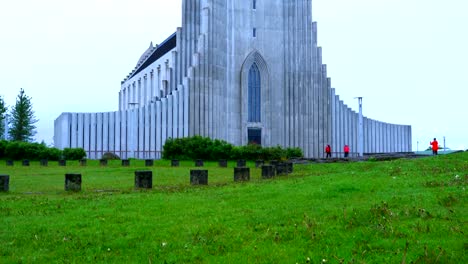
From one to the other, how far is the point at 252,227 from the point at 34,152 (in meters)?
38.4

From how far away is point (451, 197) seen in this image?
9.56 metres

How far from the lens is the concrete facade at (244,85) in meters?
52.8

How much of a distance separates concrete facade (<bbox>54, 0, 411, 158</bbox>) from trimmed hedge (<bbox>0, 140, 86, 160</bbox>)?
8.62 m

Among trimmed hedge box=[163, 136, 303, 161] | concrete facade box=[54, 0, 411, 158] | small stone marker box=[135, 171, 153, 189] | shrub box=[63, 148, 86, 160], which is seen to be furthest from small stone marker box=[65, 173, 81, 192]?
concrete facade box=[54, 0, 411, 158]

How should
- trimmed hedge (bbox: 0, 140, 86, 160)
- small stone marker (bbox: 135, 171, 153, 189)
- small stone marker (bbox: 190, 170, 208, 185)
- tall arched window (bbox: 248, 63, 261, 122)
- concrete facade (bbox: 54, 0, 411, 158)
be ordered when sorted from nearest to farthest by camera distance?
small stone marker (bbox: 135, 171, 153, 189)
small stone marker (bbox: 190, 170, 208, 185)
trimmed hedge (bbox: 0, 140, 86, 160)
concrete facade (bbox: 54, 0, 411, 158)
tall arched window (bbox: 248, 63, 261, 122)

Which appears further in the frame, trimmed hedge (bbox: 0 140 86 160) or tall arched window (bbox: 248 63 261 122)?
tall arched window (bbox: 248 63 261 122)

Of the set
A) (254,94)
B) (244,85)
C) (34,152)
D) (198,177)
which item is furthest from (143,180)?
(254,94)

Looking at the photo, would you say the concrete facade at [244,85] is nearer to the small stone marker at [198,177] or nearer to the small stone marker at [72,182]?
the small stone marker at [198,177]

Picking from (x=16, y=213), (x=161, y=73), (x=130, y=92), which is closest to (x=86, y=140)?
(x=161, y=73)

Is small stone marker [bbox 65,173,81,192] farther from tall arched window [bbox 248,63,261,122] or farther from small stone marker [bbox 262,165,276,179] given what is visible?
tall arched window [bbox 248,63,261,122]

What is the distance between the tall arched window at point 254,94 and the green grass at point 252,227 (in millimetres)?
44760

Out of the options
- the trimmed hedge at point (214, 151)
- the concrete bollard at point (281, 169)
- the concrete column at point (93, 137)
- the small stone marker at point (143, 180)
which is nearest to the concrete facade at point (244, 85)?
the concrete column at point (93, 137)

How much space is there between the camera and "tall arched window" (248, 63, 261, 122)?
5672cm

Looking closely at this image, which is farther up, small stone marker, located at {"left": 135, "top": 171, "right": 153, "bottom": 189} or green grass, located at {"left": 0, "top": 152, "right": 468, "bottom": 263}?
small stone marker, located at {"left": 135, "top": 171, "right": 153, "bottom": 189}
